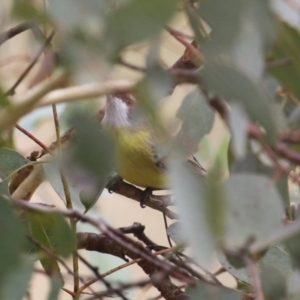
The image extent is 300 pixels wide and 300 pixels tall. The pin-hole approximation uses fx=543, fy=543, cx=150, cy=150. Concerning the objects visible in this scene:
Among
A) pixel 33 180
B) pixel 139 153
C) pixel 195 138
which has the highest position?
pixel 195 138

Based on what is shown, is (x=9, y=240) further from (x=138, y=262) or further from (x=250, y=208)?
(x=138, y=262)

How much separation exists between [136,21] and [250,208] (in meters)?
0.11

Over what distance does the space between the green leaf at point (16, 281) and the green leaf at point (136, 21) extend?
0.13 meters

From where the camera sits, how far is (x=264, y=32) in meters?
0.26

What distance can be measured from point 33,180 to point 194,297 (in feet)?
1.38

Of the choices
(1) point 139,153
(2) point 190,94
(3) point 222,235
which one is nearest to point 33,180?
(2) point 190,94

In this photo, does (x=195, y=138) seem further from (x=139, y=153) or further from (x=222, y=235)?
(x=139, y=153)

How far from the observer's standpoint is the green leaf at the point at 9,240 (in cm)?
29

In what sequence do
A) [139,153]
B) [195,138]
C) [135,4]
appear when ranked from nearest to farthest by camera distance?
[135,4]
[195,138]
[139,153]

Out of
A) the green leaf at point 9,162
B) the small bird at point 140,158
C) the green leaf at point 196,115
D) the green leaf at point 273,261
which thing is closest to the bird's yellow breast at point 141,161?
the small bird at point 140,158

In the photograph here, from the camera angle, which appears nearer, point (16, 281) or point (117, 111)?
point (16, 281)

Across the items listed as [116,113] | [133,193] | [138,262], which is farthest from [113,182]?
[138,262]

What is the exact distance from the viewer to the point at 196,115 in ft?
1.18

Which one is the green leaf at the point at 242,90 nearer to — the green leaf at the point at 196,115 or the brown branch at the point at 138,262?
the green leaf at the point at 196,115
